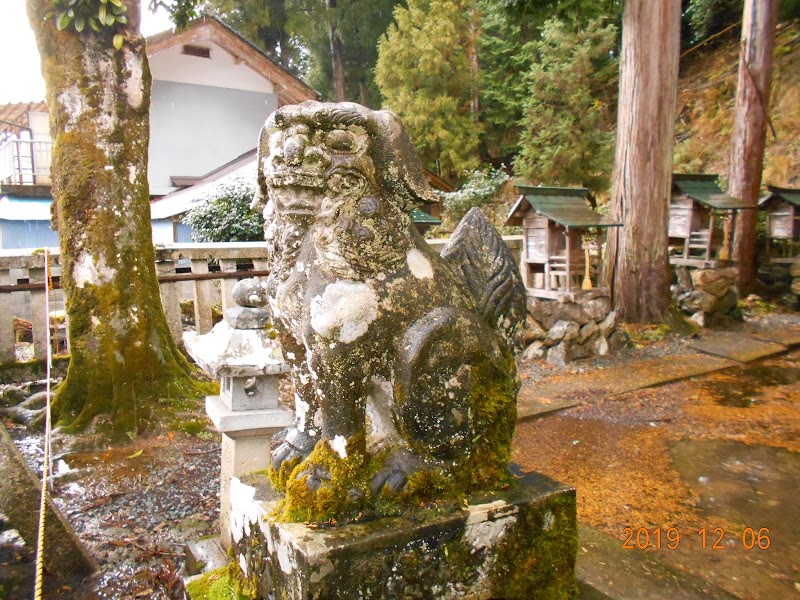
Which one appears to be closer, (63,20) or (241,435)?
(241,435)

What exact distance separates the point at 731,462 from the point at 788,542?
1.10 m

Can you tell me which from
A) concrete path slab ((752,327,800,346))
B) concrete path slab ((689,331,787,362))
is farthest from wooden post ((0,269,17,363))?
concrete path slab ((752,327,800,346))

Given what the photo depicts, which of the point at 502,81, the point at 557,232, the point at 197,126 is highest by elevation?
the point at 502,81

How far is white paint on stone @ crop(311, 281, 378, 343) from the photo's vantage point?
1.62m

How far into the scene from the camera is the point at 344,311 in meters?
1.62

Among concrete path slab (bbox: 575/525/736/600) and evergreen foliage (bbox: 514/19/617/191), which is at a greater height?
evergreen foliage (bbox: 514/19/617/191)

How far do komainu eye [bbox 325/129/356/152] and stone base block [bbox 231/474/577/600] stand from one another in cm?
102

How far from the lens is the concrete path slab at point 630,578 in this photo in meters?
2.02

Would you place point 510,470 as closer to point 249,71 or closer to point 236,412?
point 236,412

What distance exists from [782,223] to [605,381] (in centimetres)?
590

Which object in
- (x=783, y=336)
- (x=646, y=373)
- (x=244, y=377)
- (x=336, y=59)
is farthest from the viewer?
(x=336, y=59)

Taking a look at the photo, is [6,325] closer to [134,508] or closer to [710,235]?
[134,508]

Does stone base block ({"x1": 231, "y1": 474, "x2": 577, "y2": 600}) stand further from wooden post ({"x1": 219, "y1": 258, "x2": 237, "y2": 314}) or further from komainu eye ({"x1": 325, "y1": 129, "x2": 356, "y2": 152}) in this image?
wooden post ({"x1": 219, "y1": 258, "x2": 237, "y2": 314})
